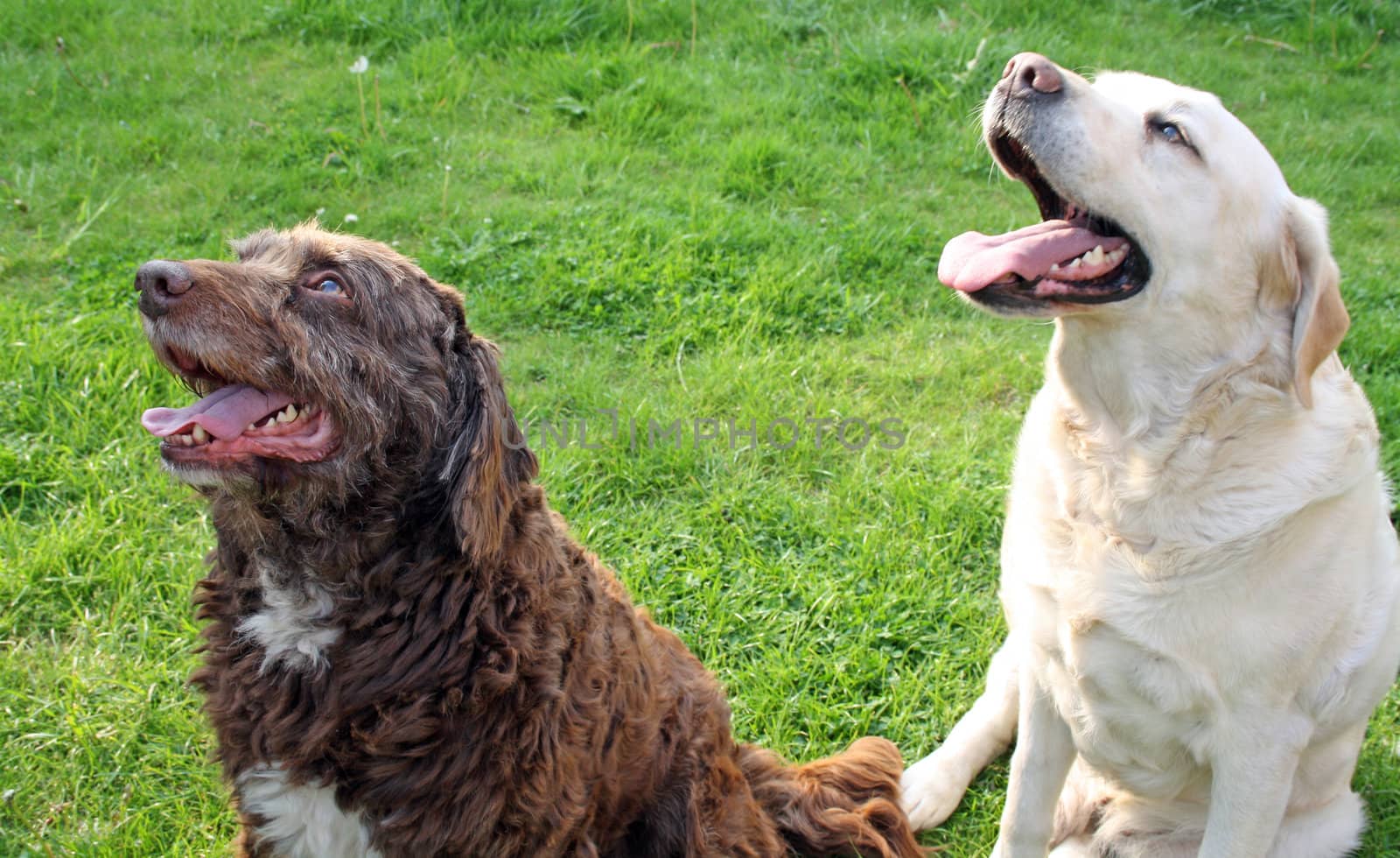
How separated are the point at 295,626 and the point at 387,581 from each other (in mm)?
217

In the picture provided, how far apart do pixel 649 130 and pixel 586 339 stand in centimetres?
181

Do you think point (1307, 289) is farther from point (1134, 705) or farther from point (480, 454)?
point (480, 454)

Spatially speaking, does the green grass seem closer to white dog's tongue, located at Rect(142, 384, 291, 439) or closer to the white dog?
the white dog

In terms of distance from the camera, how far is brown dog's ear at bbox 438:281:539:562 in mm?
2303

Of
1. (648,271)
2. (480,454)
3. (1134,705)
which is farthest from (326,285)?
(648,271)

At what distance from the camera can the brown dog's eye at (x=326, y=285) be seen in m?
2.42

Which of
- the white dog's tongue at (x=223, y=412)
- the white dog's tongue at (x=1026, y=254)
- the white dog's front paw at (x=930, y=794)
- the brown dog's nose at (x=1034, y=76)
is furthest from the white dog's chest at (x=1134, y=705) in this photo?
the white dog's tongue at (x=223, y=412)

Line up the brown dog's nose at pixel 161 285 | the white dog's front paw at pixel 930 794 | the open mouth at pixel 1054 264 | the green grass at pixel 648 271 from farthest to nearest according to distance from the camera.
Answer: the green grass at pixel 648 271
the white dog's front paw at pixel 930 794
the open mouth at pixel 1054 264
the brown dog's nose at pixel 161 285

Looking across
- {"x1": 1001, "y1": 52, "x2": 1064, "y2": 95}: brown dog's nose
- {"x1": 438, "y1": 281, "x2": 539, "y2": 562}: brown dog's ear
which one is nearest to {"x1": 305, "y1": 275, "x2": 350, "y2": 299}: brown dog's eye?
{"x1": 438, "y1": 281, "x2": 539, "y2": 562}: brown dog's ear

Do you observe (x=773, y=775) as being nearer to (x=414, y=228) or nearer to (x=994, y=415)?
(x=994, y=415)

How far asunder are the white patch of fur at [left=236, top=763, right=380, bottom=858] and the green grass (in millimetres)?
639

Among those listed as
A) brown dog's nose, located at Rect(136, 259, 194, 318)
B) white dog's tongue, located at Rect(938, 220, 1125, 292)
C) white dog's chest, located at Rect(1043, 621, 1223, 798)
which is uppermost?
white dog's tongue, located at Rect(938, 220, 1125, 292)

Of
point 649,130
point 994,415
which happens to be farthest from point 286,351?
point 649,130

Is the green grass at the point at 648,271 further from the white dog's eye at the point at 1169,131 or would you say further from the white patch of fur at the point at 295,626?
the white dog's eye at the point at 1169,131
